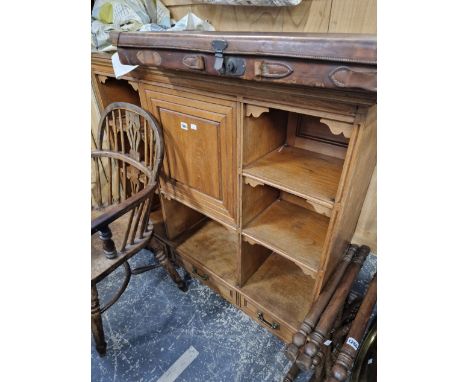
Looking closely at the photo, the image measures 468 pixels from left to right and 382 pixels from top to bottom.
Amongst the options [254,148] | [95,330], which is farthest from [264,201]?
[95,330]

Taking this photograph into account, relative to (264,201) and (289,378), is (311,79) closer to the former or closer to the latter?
(264,201)

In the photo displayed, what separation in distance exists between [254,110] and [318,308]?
2.38 ft

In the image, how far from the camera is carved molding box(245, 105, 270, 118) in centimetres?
80

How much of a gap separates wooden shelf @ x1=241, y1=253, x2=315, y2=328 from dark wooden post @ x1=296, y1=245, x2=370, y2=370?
25 cm

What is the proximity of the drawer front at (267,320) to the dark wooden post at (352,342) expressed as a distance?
0.32 meters

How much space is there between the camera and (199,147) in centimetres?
105

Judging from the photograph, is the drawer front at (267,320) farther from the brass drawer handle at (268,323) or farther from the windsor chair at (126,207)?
the windsor chair at (126,207)

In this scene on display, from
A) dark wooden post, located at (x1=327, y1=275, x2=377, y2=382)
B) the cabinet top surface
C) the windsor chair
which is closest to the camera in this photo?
the cabinet top surface

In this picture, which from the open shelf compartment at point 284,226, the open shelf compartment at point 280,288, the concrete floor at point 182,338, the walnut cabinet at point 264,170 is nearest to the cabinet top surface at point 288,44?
the walnut cabinet at point 264,170

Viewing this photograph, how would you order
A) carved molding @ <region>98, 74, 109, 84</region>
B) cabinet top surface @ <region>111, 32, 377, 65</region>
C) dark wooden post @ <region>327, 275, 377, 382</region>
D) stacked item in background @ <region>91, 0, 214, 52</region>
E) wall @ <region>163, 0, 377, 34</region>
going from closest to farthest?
cabinet top surface @ <region>111, 32, 377, 65</region>, dark wooden post @ <region>327, 275, 377, 382</region>, wall @ <region>163, 0, 377, 34</region>, stacked item in background @ <region>91, 0, 214, 52</region>, carved molding @ <region>98, 74, 109, 84</region>

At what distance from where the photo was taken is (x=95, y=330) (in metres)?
1.16

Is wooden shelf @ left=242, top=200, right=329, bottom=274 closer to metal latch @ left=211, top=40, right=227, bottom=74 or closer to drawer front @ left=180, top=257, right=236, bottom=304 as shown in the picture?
drawer front @ left=180, top=257, right=236, bottom=304

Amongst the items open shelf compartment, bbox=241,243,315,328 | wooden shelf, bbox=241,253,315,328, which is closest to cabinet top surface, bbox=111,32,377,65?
open shelf compartment, bbox=241,243,315,328

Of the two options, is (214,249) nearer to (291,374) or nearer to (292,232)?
(292,232)
